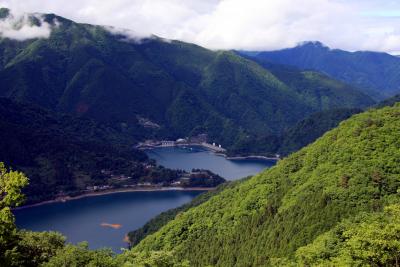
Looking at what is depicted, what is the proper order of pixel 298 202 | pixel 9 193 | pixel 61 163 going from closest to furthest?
pixel 9 193
pixel 298 202
pixel 61 163

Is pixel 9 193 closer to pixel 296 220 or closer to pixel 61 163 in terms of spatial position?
pixel 296 220

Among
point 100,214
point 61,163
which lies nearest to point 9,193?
point 100,214

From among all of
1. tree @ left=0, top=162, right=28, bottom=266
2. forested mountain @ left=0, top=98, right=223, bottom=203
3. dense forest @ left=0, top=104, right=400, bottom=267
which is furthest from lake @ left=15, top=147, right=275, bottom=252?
tree @ left=0, top=162, right=28, bottom=266

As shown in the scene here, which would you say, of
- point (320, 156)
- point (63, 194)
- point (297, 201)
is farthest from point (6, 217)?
point (63, 194)

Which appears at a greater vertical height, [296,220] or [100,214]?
[296,220]

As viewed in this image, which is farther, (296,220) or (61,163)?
(61,163)

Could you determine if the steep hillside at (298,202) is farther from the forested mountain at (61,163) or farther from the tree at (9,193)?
the forested mountain at (61,163)

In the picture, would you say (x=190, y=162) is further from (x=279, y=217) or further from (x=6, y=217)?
(x=6, y=217)
